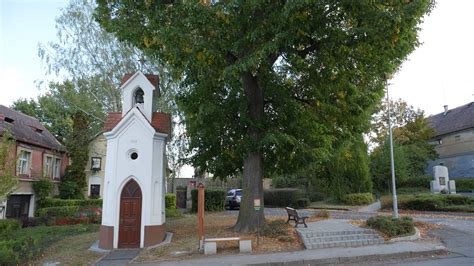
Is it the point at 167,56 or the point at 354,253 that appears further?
the point at 167,56

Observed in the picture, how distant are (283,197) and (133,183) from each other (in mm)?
22822

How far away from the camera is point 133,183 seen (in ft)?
50.0

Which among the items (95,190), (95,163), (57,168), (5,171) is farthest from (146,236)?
(95,163)

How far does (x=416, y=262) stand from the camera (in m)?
11.0

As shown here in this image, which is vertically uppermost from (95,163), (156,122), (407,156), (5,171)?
(407,156)

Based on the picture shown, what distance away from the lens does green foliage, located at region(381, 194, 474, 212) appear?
24484 millimetres

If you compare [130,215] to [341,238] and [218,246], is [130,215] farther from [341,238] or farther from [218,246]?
[341,238]

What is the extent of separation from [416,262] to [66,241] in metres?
14.1

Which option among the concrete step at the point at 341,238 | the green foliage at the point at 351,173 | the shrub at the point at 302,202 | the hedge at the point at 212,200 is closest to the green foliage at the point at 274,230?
the concrete step at the point at 341,238

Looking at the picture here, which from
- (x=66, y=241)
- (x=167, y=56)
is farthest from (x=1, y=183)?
(x=167, y=56)

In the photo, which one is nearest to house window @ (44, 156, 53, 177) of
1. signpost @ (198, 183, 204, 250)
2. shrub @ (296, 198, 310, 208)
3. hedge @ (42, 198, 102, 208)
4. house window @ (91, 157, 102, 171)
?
hedge @ (42, 198, 102, 208)

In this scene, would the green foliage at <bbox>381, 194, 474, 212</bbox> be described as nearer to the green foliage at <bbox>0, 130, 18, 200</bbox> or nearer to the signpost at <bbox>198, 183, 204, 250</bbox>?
the signpost at <bbox>198, 183, 204, 250</bbox>

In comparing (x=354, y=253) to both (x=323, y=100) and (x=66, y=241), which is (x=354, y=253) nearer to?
(x=323, y=100)

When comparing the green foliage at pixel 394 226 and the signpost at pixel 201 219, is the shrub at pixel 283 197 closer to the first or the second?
the green foliage at pixel 394 226
